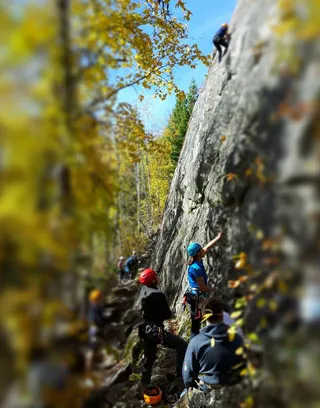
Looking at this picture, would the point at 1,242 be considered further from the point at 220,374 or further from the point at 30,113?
the point at 220,374

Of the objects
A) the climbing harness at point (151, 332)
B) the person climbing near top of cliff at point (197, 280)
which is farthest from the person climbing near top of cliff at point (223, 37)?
the climbing harness at point (151, 332)

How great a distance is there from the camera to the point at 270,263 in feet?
7.50

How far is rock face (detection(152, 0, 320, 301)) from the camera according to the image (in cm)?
178

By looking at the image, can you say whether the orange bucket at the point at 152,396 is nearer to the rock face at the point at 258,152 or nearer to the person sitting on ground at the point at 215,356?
the person sitting on ground at the point at 215,356

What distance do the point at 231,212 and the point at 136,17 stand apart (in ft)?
9.60

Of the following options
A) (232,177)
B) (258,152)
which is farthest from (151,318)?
(258,152)

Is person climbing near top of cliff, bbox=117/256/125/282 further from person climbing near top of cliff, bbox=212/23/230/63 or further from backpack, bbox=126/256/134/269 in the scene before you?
person climbing near top of cliff, bbox=212/23/230/63

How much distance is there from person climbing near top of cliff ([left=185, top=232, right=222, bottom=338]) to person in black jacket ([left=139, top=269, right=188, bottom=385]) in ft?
1.91

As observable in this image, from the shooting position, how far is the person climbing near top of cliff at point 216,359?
3.74 m

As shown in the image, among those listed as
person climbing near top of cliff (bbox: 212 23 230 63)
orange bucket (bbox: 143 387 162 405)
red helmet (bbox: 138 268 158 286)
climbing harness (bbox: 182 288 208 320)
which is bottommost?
orange bucket (bbox: 143 387 162 405)

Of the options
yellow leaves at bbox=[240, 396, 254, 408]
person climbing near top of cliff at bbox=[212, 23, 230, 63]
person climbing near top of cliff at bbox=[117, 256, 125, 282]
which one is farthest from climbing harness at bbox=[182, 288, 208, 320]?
person climbing near top of cliff at bbox=[212, 23, 230, 63]

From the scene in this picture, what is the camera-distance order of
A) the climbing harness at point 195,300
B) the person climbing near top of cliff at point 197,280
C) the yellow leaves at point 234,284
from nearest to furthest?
the yellow leaves at point 234,284 < the person climbing near top of cliff at point 197,280 < the climbing harness at point 195,300

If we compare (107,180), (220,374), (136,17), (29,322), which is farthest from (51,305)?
(136,17)

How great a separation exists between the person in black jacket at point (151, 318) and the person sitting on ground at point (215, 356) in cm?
98
